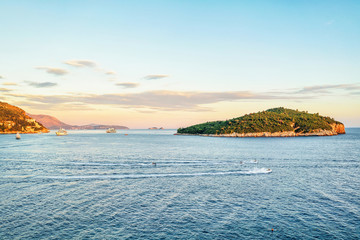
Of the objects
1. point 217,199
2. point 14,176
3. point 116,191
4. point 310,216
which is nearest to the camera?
point 310,216

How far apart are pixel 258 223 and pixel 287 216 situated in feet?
14.1

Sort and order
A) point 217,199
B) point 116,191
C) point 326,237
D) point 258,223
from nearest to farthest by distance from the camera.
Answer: point 326,237
point 258,223
point 217,199
point 116,191

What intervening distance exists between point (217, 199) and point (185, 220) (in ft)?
27.6

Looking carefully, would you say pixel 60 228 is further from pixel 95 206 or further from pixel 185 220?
pixel 185 220

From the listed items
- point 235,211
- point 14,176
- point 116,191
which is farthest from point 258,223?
point 14,176

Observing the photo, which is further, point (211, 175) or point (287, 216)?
point (211, 175)

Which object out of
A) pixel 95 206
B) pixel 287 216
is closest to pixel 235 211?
pixel 287 216

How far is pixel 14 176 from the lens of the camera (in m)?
44.9

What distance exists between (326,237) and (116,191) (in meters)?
26.5

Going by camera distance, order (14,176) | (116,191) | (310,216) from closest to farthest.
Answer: (310,216) < (116,191) < (14,176)

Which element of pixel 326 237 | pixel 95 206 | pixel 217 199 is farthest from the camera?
pixel 217 199

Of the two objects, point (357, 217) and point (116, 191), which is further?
point (116, 191)

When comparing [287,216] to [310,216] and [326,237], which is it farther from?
[326,237]

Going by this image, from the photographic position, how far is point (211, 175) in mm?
48406
